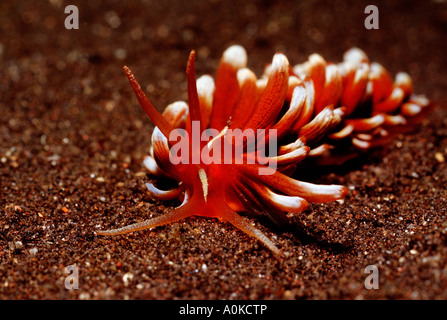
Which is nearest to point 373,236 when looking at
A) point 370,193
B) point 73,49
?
point 370,193

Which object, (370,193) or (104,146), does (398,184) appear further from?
(104,146)

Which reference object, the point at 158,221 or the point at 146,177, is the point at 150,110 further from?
the point at 146,177

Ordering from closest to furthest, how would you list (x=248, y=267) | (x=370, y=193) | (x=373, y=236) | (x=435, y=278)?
(x=435, y=278), (x=248, y=267), (x=373, y=236), (x=370, y=193)

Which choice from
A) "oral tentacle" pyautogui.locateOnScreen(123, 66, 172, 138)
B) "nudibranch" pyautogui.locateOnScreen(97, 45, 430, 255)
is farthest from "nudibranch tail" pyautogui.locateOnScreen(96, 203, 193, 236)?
"oral tentacle" pyautogui.locateOnScreen(123, 66, 172, 138)

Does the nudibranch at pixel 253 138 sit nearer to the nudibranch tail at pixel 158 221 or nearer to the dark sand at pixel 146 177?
the nudibranch tail at pixel 158 221

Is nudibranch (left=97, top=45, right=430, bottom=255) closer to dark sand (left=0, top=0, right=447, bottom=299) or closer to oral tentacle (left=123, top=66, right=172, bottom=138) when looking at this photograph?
oral tentacle (left=123, top=66, right=172, bottom=138)
